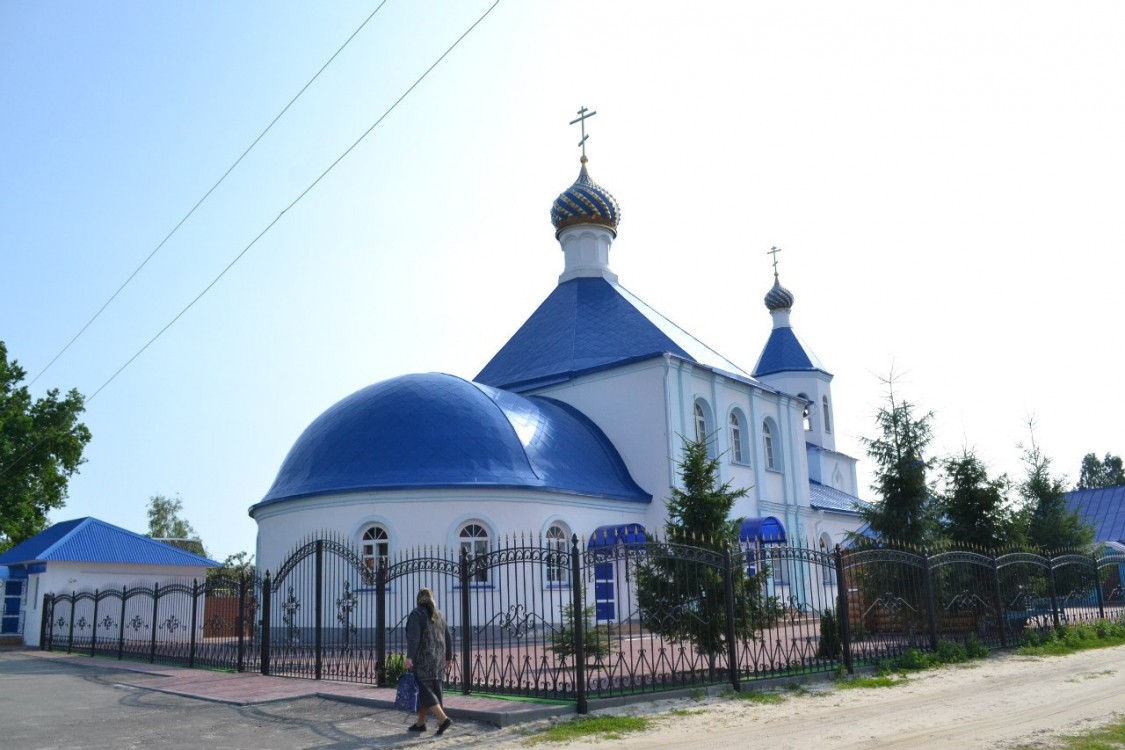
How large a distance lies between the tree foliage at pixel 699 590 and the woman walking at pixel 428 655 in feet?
9.10

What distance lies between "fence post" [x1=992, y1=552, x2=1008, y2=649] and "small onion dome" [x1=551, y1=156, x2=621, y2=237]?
53.7ft

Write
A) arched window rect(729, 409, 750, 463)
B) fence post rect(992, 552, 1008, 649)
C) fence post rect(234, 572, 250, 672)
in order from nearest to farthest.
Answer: fence post rect(234, 572, 250, 672)
fence post rect(992, 552, 1008, 649)
arched window rect(729, 409, 750, 463)

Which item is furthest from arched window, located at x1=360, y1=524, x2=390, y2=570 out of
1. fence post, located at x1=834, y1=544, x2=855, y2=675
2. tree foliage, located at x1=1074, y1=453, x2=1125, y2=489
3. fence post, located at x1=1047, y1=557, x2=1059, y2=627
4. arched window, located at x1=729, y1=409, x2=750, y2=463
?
tree foliage, located at x1=1074, y1=453, x2=1125, y2=489

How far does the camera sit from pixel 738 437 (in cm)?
2511

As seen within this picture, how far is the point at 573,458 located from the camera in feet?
67.4

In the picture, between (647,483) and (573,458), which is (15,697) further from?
(647,483)

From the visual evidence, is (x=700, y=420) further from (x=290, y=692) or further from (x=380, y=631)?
(x=290, y=692)

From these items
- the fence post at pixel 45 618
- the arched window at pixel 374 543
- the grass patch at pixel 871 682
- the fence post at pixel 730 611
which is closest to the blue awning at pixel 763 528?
the arched window at pixel 374 543

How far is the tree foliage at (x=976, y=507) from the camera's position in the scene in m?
17.5

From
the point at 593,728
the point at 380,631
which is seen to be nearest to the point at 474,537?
the point at 380,631

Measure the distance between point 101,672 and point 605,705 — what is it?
10.1 meters

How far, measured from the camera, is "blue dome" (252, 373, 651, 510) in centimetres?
1817

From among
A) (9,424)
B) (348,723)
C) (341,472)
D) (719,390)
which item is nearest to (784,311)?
(719,390)

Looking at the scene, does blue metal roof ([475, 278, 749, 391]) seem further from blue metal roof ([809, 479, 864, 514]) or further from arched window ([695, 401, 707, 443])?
blue metal roof ([809, 479, 864, 514])
